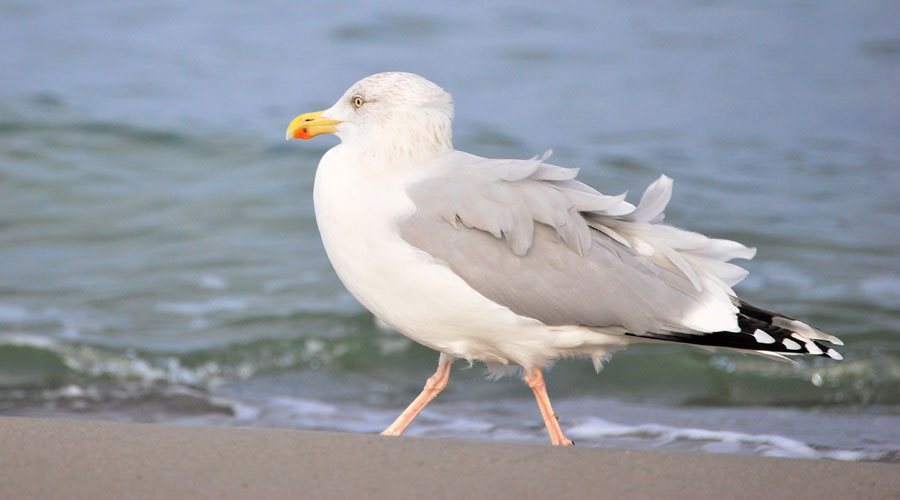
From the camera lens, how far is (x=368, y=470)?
2760 mm

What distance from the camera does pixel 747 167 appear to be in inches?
365

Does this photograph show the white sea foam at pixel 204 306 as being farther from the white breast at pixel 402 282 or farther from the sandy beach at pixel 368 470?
the sandy beach at pixel 368 470

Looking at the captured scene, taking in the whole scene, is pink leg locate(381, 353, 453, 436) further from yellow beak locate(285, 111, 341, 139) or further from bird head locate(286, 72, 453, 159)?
yellow beak locate(285, 111, 341, 139)

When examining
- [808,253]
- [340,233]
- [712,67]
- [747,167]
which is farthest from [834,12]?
[340,233]

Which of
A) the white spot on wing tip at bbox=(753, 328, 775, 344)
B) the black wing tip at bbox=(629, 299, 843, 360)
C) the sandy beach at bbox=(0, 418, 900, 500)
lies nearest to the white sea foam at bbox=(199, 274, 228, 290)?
the sandy beach at bbox=(0, 418, 900, 500)

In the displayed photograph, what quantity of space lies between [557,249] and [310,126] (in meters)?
0.93

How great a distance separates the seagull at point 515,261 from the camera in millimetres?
3246

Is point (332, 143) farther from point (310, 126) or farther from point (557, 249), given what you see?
point (557, 249)

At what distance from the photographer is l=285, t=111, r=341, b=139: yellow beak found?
3619mm

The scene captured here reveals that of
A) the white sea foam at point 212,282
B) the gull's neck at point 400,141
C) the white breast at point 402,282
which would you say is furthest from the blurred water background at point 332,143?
the gull's neck at point 400,141

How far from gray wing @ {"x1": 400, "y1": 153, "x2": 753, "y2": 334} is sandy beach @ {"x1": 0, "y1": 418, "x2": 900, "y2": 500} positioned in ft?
1.81

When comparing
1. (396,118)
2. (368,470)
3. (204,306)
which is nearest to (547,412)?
(368,470)

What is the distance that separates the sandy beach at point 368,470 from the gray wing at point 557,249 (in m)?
0.55

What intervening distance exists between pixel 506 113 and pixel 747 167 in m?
2.38
